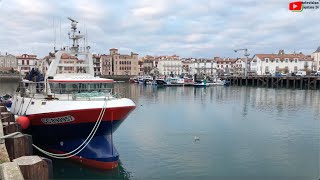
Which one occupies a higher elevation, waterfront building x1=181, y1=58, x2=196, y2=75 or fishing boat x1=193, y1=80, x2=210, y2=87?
waterfront building x1=181, y1=58, x2=196, y2=75

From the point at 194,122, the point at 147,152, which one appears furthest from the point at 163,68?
the point at 147,152

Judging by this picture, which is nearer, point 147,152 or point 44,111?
point 44,111

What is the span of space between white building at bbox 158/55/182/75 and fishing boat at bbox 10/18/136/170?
128388 millimetres

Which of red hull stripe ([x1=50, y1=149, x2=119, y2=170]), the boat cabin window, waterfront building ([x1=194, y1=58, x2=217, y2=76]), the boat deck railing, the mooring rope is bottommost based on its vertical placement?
red hull stripe ([x1=50, y1=149, x2=119, y2=170])

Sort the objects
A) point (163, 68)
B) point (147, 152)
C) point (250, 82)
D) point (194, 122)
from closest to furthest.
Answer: point (147, 152) < point (194, 122) < point (250, 82) < point (163, 68)

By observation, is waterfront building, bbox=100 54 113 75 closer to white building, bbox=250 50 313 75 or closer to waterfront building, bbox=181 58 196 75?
waterfront building, bbox=181 58 196 75

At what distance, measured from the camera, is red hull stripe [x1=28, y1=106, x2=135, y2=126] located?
1416cm

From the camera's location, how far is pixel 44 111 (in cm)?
1485

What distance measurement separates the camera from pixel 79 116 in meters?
14.2

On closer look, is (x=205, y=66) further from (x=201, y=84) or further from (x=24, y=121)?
(x=24, y=121)

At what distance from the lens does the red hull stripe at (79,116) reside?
46.4 ft

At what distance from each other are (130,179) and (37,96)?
22.5 feet

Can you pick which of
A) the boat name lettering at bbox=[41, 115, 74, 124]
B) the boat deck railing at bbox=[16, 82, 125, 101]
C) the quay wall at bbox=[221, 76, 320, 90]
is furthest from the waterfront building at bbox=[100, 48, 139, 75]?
the boat name lettering at bbox=[41, 115, 74, 124]

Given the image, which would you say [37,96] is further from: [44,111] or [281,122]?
[281,122]
